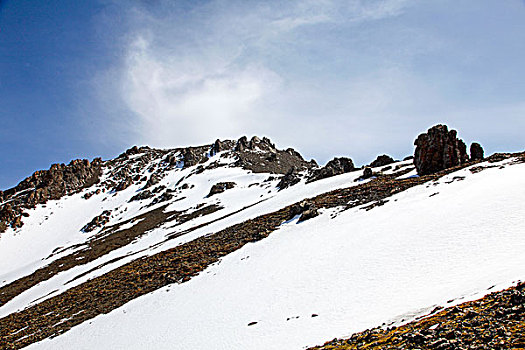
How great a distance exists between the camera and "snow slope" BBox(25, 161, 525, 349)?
34.2ft

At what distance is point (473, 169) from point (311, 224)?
17.9 meters

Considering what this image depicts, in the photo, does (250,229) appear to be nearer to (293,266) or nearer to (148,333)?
(293,266)

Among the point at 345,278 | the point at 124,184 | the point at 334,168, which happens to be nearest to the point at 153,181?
the point at 124,184

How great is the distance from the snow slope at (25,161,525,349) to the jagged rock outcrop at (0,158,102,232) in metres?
149

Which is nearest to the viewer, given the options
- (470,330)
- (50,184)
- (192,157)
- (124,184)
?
(470,330)

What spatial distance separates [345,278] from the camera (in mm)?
14156

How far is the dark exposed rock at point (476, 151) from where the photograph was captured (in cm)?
4156

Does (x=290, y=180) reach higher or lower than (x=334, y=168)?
higher

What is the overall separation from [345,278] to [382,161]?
48.9 meters

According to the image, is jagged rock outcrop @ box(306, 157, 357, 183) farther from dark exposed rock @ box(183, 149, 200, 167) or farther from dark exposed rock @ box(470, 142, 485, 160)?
dark exposed rock @ box(183, 149, 200, 167)

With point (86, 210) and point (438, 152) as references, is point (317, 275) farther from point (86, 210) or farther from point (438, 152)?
point (86, 210)

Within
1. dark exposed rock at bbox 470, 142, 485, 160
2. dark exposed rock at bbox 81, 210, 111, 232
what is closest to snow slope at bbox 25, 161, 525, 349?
dark exposed rock at bbox 470, 142, 485, 160

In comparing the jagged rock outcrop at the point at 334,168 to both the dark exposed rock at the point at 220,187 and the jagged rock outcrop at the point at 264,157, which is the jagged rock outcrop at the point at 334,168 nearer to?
the dark exposed rock at the point at 220,187

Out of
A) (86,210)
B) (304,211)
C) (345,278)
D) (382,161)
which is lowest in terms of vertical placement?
(345,278)
